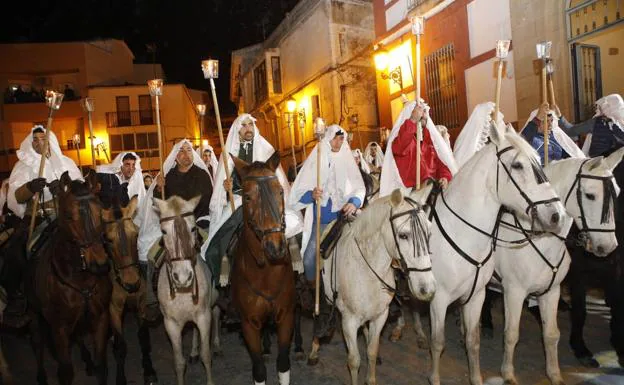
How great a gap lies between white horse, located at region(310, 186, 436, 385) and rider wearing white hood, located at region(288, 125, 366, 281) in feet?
2.28

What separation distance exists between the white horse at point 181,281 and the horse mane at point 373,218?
5.87 feet

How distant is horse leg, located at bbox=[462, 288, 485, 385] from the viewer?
534cm

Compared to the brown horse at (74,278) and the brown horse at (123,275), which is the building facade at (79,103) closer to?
the brown horse at (123,275)

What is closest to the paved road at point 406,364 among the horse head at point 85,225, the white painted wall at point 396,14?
the horse head at point 85,225

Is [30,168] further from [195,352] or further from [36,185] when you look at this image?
[195,352]

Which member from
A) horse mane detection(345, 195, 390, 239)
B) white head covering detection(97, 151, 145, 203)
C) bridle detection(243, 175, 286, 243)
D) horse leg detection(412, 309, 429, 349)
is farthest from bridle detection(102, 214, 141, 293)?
horse leg detection(412, 309, 429, 349)

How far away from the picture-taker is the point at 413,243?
457 cm

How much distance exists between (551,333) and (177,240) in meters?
4.01

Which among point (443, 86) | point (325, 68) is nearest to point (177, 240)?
point (443, 86)

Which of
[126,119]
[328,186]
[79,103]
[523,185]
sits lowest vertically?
[523,185]

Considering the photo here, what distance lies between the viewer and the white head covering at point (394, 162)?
6508 millimetres

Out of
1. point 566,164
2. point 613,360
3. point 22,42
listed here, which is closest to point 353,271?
point 566,164

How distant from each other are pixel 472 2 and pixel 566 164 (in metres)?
9.10

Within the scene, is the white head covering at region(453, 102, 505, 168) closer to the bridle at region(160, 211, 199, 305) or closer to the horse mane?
the horse mane
